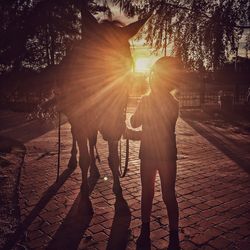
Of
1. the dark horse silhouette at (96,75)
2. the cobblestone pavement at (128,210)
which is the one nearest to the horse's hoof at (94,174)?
the cobblestone pavement at (128,210)

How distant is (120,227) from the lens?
372 cm

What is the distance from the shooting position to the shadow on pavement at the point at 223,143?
7.02m

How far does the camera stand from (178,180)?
18.1 feet

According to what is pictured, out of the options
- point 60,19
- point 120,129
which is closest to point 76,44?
point 60,19

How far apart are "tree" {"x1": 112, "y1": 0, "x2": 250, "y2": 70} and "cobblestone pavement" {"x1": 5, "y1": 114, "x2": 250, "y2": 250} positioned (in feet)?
13.7

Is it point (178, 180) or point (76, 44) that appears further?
point (178, 180)

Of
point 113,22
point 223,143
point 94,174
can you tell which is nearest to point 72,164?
point 94,174

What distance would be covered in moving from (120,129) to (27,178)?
96.7 inches

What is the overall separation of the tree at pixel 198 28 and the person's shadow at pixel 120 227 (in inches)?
240

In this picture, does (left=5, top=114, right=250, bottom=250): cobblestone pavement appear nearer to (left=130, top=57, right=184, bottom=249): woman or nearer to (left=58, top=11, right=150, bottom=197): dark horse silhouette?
(left=130, top=57, right=184, bottom=249): woman

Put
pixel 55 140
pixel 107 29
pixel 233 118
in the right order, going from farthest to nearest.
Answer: pixel 233 118 → pixel 55 140 → pixel 107 29

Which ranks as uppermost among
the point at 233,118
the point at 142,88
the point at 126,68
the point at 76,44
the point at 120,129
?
the point at 76,44

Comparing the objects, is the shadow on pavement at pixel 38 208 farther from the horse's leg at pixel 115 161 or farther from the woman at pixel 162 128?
the woman at pixel 162 128

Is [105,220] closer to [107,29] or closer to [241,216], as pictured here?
[241,216]
